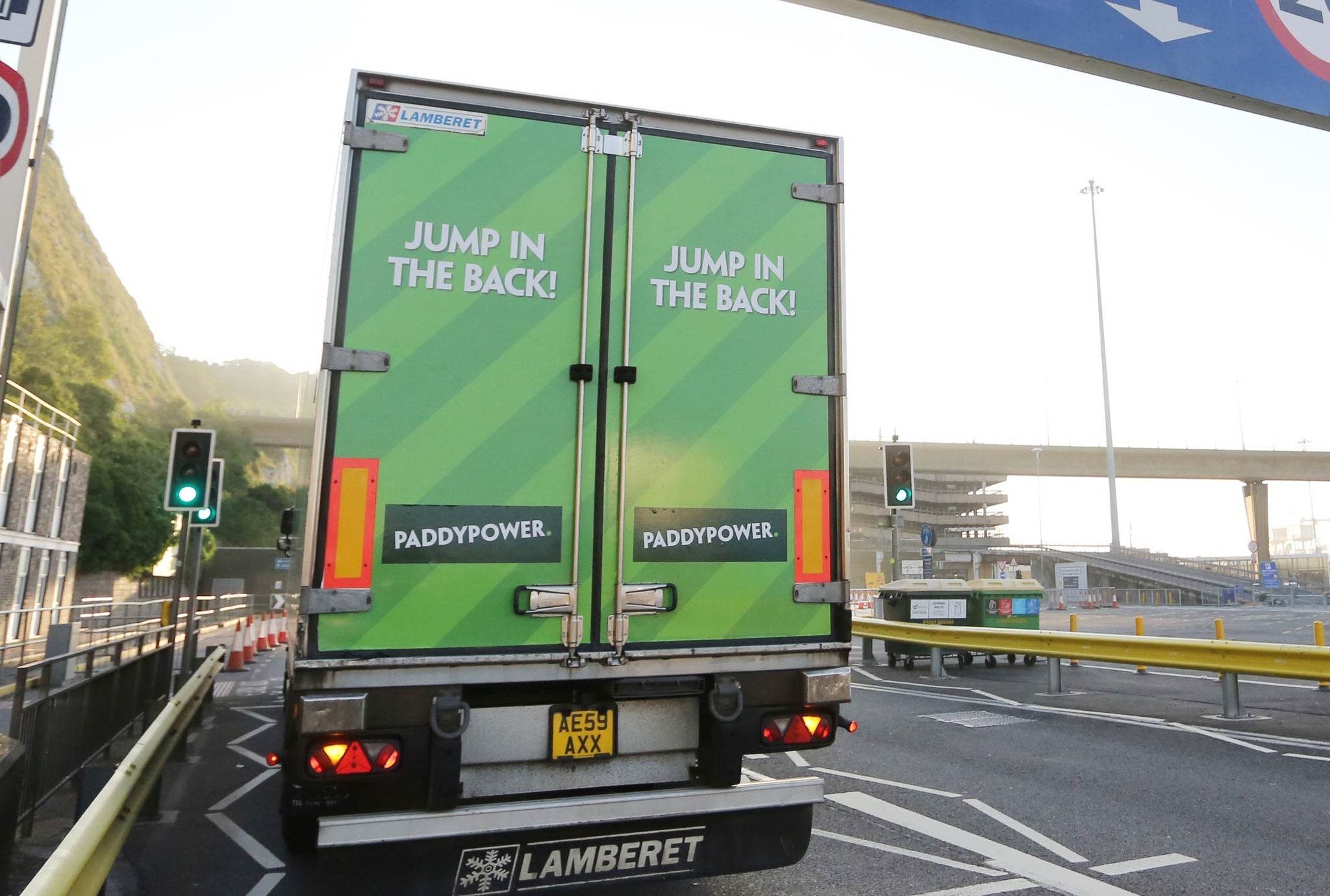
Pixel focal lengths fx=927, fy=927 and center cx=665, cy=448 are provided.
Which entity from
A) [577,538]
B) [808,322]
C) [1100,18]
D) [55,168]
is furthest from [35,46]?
[55,168]

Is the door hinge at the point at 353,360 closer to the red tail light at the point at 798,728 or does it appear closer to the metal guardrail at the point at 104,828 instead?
the metal guardrail at the point at 104,828

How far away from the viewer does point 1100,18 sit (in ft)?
15.9

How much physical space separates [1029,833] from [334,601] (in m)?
4.16

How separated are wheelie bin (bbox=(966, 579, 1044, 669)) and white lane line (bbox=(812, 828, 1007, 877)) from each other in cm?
1023

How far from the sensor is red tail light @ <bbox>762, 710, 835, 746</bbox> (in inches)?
171

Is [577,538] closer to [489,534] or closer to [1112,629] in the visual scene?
[489,534]

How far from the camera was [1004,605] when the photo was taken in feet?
49.7

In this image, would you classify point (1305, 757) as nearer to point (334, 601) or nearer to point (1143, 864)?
point (1143, 864)

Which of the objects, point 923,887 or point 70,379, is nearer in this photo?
point 923,887

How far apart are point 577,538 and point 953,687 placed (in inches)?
378

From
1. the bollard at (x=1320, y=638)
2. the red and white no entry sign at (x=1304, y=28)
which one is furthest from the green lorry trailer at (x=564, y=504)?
the bollard at (x=1320, y=638)

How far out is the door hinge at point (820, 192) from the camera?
483cm

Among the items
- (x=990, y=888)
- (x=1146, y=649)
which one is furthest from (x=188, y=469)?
(x=1146, y=649)

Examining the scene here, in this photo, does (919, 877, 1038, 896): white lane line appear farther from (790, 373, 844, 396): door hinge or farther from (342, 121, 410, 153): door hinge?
(342, 121, 410, 153): door hinge
